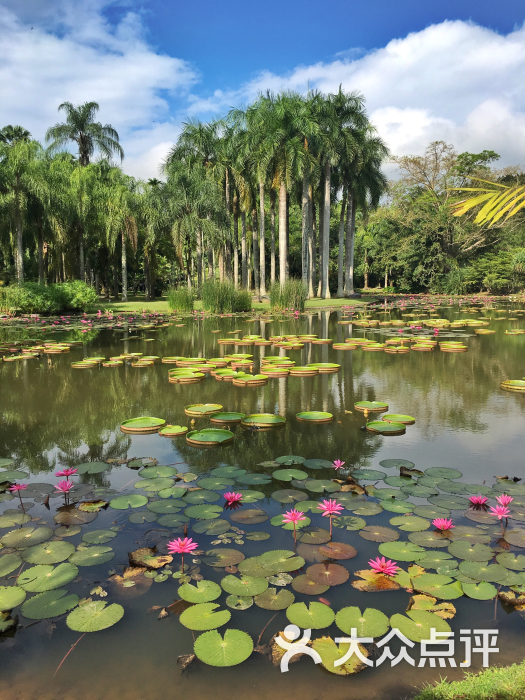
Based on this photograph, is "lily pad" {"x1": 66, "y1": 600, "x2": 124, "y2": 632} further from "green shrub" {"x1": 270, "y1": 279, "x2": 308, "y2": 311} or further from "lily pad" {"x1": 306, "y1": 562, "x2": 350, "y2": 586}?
"green shrub" {"x1": 270, "y1": 279, "x2": 308, "y2": 311}

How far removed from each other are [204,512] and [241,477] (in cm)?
57

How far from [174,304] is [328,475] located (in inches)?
746

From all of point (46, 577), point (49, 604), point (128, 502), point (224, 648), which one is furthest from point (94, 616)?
point (128, 502)

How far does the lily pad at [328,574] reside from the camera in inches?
88.4

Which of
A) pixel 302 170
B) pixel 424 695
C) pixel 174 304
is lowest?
pixel 424 695

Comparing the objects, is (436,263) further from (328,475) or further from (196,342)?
(328,475)

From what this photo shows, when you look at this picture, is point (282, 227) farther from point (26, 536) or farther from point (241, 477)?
point (26, 536)

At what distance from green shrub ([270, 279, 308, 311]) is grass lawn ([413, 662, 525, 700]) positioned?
755 inches

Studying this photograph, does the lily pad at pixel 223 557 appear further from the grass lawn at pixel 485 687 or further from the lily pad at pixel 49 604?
the grass lawn at pixel 485 687

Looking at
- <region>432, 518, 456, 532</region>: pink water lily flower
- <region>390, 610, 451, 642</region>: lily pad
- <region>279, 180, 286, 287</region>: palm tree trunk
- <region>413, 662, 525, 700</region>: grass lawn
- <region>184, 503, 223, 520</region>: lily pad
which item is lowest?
<region>413, 662, 525, 700</region>: grass lawn

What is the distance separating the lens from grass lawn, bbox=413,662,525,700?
5.41ft

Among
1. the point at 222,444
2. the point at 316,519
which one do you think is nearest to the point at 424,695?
the point at 316,519

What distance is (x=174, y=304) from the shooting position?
21.7 m

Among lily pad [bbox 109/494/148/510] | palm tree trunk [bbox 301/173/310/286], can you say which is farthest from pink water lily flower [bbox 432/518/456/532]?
palm tree trunk [bbox 301/173/310/286]
